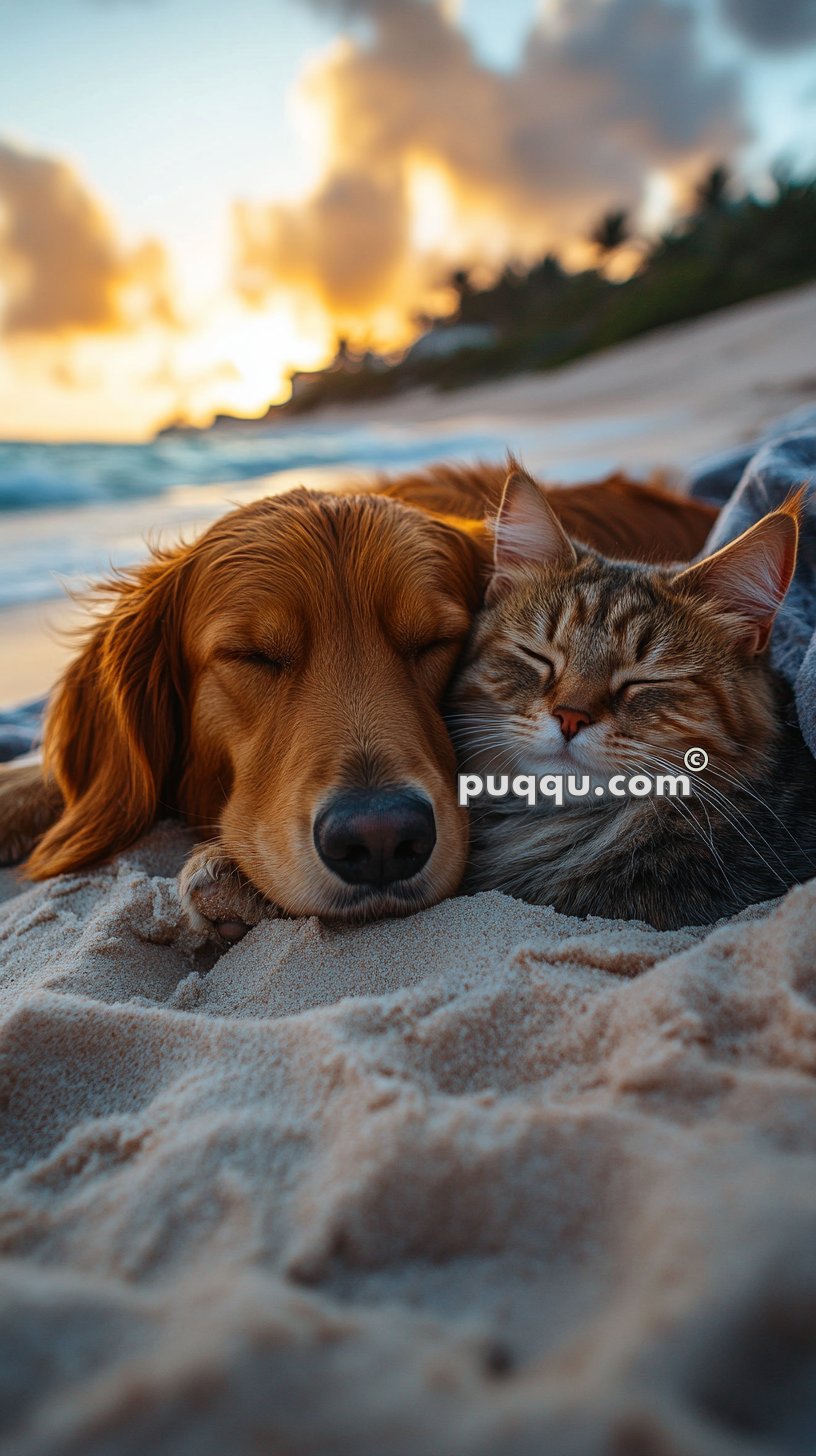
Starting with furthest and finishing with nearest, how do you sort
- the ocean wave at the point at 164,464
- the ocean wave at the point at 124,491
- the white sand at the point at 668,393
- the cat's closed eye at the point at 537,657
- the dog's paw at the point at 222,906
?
the white sand at the point at 668,393, the ocean wave at the point at 164,464, the ocean wave at the point at 124,491, the cat's closed eye at the point at 537,657, the dog's paw at the point at 222,906

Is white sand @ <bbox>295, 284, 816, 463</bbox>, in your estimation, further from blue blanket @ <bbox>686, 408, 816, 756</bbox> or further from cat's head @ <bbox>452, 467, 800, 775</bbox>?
cat's head @ <bbox>452, 467, 800, 775</bbox>

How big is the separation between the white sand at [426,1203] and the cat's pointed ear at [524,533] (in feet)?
4.61

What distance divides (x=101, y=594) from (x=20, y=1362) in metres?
2.55

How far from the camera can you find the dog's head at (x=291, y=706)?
2.09 m

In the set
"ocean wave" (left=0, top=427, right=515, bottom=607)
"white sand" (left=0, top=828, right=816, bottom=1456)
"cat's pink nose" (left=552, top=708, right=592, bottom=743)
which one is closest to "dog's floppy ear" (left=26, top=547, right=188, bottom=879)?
"ocean wave" (left=0, top=427, right=515, bottom=607)

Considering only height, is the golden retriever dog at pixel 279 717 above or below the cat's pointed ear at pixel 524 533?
below

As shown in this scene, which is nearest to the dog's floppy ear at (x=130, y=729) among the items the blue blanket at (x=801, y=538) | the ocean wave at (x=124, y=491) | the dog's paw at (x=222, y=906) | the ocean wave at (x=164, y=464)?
the ocean wave at (x=124, y=491)

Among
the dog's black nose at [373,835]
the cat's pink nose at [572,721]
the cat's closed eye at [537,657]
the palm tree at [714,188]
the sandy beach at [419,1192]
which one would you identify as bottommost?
the sandy beach at [419,1192]

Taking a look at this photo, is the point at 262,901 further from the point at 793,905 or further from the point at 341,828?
the point at 793,905

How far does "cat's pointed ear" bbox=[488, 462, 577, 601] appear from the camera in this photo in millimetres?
2771

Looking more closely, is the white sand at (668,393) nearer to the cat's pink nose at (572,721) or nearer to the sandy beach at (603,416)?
the sandy beach at (603,416)

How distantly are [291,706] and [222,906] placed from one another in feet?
1.74

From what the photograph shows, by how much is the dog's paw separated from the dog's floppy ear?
1.92ft

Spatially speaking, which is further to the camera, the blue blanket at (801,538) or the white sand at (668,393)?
the white sand at (668,393)
